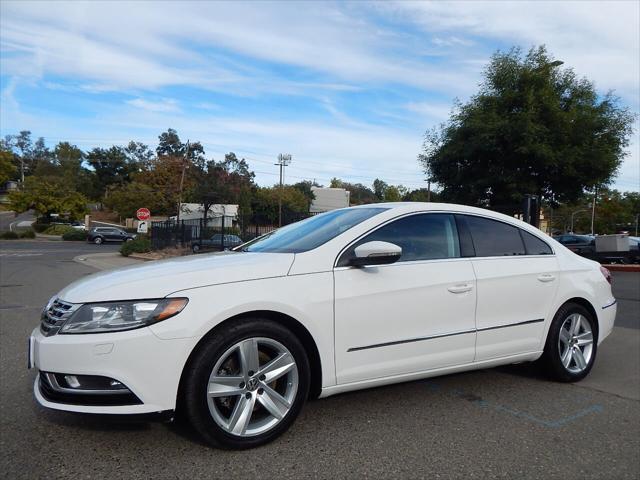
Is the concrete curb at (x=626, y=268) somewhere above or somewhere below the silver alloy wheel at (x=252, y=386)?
below

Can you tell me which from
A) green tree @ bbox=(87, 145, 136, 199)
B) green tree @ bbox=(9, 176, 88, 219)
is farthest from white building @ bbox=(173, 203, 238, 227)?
green tree @ bbox=(87, 145, 136, 199)

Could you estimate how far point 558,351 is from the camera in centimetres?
446

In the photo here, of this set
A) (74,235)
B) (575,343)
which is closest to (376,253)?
(575,343)

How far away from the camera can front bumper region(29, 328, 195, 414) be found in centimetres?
278

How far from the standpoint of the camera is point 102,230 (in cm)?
4347

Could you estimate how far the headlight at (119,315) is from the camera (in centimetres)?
286

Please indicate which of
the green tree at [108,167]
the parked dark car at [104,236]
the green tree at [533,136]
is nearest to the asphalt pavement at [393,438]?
the green tree at [533,136]

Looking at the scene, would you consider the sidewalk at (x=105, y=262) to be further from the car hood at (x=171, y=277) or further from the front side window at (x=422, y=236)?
the front side window at (x=422, y=236)

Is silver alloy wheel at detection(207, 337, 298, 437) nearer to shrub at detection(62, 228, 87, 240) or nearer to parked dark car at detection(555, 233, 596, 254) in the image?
parked dark car at detection(555, 233, 596, 254)

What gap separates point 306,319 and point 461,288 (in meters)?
1.29

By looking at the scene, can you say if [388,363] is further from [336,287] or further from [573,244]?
[573,244]

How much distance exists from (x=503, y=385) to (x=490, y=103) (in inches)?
621

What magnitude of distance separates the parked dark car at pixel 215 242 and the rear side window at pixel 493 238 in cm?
1656

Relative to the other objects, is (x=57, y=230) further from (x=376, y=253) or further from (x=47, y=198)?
(x=376, y=253)
